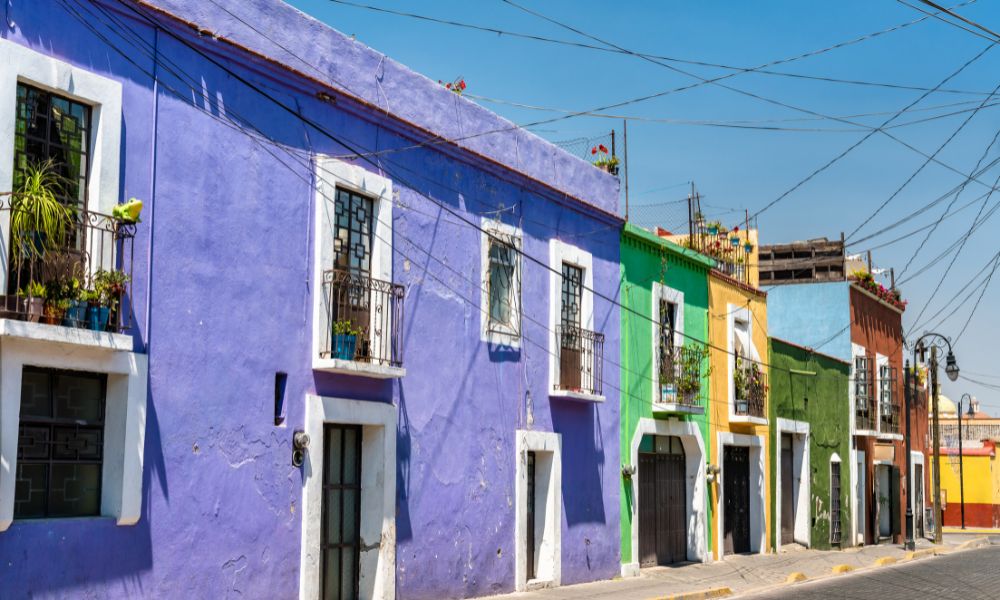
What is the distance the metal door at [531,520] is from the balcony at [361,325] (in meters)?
3.93

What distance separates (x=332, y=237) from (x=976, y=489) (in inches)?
1608

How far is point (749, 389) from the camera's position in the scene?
74.8 feet

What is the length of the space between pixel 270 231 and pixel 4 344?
3394 mm

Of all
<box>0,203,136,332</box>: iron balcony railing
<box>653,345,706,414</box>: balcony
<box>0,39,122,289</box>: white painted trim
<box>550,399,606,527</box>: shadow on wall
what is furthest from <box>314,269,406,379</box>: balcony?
<box>653,345,706,414</box>: balcony

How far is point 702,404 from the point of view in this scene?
21.1m

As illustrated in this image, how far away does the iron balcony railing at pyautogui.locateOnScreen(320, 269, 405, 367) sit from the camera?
1240 cm

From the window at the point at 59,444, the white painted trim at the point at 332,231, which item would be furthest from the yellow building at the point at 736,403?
the window at the point at 59,444

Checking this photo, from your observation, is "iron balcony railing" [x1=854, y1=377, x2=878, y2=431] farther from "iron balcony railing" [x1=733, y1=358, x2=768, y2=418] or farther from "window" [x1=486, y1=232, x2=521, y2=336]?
"window" [x1=486, y1=232, x2=521, y2=336]

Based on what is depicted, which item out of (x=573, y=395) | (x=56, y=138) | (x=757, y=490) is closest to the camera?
(x=56, y=138)

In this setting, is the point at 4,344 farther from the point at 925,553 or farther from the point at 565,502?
the point at 925,553

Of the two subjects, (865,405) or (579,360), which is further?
(865,405)

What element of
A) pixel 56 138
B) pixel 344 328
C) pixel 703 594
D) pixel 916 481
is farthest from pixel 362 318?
pixel 916 481

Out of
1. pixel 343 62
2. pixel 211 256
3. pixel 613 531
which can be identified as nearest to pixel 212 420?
pixel 211 256

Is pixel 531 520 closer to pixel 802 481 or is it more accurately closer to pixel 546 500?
pixel 546 500
